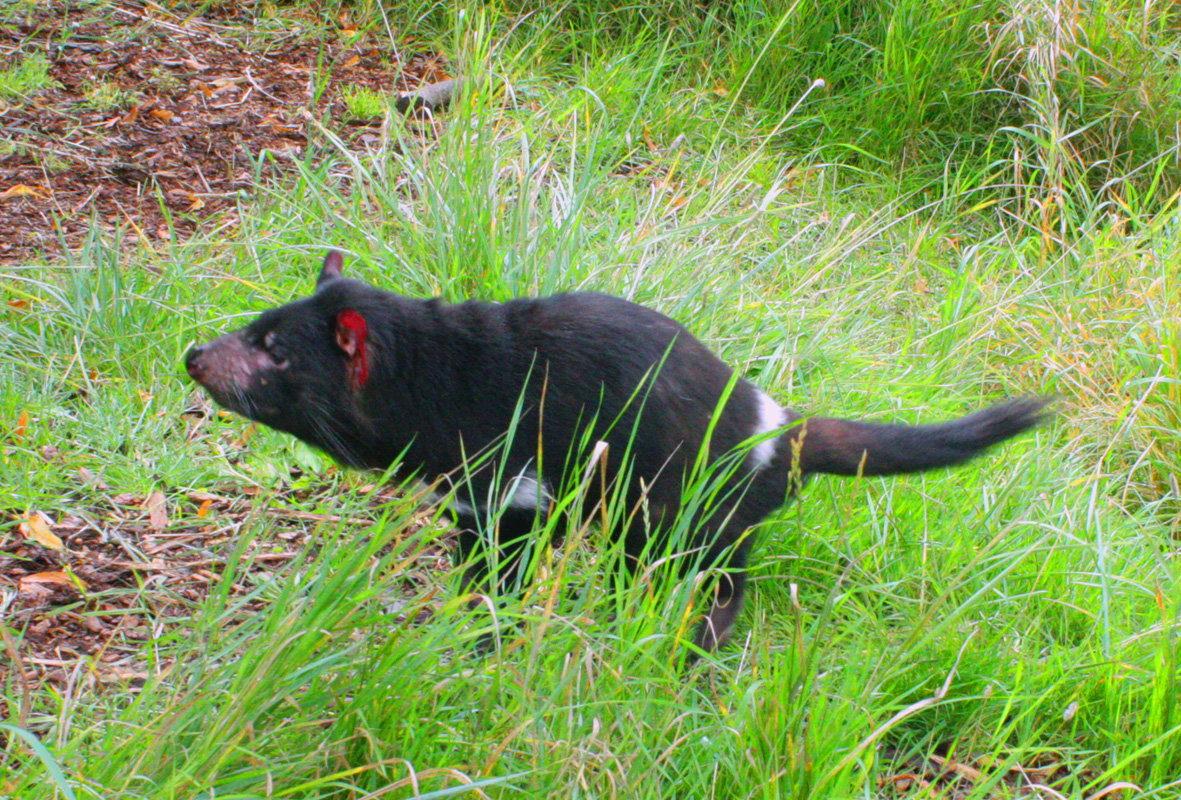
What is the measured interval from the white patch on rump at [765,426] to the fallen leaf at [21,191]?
2570 millimetres

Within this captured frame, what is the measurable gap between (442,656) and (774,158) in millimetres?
3102

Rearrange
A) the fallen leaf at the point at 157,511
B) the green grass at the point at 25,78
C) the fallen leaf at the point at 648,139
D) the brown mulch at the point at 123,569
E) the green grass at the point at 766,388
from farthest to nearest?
the fallen leaf at the point at 648,139 → the green grass at the point at 25,78 → the fallen leaf at the point at 157,511 → the brown mulch at the point at 123,569 → the green grass at the point at 766,388

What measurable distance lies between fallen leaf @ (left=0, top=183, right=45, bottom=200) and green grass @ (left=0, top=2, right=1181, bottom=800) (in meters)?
0.52

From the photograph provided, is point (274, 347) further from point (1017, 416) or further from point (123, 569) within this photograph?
point (1017, 416)

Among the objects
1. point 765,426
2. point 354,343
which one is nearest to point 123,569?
point 354,343

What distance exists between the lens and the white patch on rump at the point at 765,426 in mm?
2271

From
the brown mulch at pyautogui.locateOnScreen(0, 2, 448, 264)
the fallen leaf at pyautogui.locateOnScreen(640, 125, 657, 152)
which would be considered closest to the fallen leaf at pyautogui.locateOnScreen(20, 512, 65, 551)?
the brown mulch at pyautogui.locateOnScreen(0, 2, 448, 264)

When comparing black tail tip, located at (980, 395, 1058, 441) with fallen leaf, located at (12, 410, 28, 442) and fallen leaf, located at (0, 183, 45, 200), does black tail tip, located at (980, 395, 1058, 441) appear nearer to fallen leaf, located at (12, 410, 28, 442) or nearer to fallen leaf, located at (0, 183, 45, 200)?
fallen leaf, located at (12, 410, 28, 442)

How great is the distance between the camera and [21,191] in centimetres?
359

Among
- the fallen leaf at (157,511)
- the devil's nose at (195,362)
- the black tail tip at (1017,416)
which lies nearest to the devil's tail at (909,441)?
the black tail tip at (1017,416)

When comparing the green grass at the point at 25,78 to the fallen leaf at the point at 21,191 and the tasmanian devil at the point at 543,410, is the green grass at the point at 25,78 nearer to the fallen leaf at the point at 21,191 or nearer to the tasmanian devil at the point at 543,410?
the fallen leaf at the point at 21,191

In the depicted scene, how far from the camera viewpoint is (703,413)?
7.26ft

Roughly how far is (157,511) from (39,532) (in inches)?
10.4

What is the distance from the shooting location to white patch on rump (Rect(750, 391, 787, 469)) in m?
2.27
